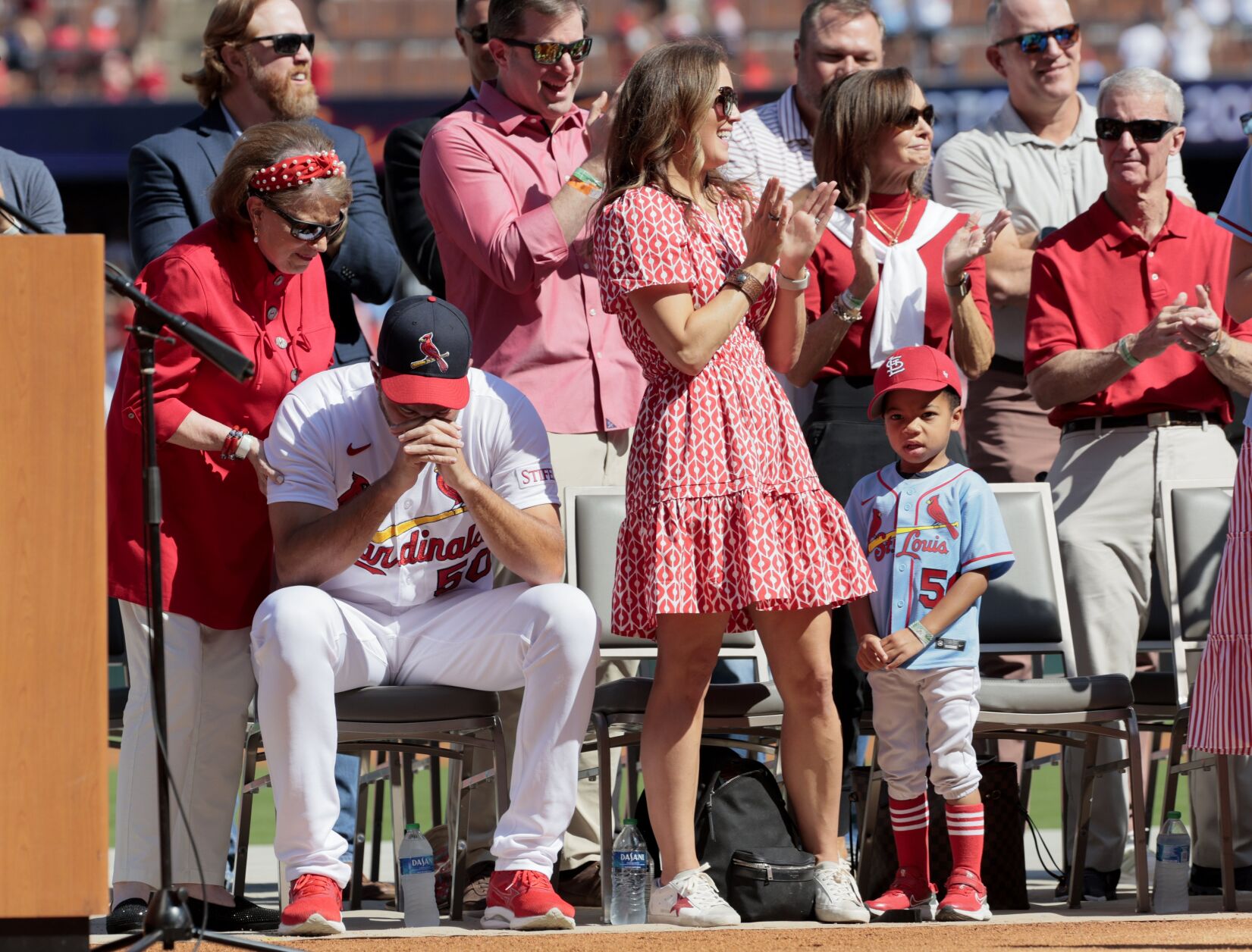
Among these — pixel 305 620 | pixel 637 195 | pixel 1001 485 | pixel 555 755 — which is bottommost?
pixel 555 755

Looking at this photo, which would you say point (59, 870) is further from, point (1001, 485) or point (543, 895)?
point (1001, 485)

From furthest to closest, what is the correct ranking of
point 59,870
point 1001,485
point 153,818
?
point 1001,485, point 153,818, point 59,870

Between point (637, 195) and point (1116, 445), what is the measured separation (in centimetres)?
182

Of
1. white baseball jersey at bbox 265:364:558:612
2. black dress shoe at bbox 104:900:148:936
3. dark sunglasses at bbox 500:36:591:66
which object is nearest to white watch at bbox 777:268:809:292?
white baseball jersey at bbox 265:364:558:612

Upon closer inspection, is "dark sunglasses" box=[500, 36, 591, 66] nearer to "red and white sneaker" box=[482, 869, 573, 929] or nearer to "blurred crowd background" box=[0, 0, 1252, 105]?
"red and white sneaker" box=[482, 869, 573, 929]

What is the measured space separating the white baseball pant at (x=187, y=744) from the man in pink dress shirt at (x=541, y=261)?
0.75m

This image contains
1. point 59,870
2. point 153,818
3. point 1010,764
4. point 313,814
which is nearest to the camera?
point 59,870

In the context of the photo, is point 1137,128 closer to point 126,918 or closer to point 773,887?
point 773,887

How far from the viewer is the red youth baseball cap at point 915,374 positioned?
4645 mm

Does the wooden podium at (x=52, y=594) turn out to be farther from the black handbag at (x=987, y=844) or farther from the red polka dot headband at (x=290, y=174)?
the black handbag at (x=987, y=844)

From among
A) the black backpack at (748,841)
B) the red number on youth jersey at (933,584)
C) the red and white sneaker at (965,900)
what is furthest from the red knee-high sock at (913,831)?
the red number on youth jersey at (933,584)

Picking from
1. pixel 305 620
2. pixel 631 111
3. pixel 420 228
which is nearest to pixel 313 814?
pixel 305 620

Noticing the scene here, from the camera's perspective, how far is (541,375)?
508cm

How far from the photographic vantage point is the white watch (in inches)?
177
